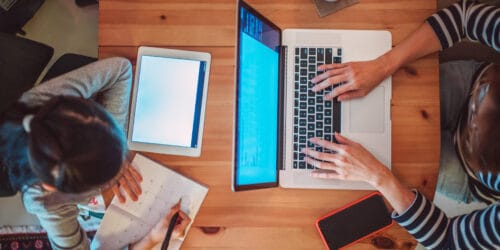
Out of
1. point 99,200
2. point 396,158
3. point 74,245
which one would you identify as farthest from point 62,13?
point 396,158

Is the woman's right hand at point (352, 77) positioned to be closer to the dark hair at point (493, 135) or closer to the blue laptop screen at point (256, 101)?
the blue laptop screen at point (256, 101)

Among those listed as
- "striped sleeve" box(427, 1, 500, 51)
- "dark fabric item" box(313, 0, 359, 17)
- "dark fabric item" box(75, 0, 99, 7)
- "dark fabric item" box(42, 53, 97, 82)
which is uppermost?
"dark fabric item" box(75, 0, 99, 7)

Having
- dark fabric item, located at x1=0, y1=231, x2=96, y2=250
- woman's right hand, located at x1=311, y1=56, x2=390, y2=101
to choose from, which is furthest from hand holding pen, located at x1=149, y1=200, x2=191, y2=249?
dark fabric item, located at x1=0, y1=231, x2=96, y2=250

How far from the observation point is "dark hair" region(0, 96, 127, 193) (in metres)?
0.76

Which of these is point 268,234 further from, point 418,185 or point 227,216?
point 418,185

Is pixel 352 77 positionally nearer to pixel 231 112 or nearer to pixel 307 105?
pixel 307 105

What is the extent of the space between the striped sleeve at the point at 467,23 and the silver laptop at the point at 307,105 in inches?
4.7

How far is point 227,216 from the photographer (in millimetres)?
1017

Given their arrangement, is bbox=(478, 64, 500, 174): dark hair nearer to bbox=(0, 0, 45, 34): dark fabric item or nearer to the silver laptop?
the silver laptop

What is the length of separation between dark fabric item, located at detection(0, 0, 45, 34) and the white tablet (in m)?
0.62

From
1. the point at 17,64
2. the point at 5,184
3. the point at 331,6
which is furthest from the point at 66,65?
the point at 331,6

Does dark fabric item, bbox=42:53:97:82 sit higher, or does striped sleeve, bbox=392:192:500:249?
dark fabric item, bbox=42:53:97:82

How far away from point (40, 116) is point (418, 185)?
82 centimetres

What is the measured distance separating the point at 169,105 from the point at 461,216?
0.72 meters
